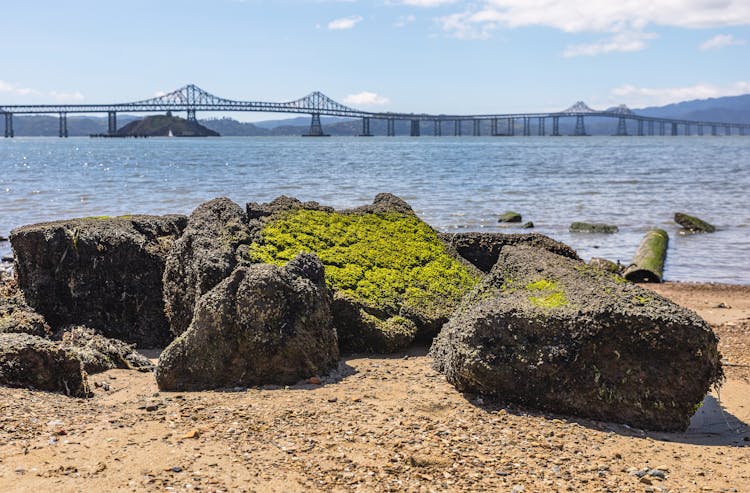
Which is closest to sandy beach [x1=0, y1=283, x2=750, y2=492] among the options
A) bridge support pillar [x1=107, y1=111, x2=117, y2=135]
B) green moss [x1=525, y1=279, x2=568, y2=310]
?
green moss [x1=525, y1=279, x2=568, y2=310]

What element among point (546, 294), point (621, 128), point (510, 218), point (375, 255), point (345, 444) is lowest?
point (345, 444)

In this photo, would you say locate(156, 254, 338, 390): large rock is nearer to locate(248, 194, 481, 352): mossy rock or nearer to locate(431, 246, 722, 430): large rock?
locate(248, 194, 481, 352): mossy rock

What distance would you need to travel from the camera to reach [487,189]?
2702cm

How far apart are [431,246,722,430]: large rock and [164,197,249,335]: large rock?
1878mm

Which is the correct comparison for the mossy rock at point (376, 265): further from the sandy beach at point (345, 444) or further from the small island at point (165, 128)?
the small island at point (165, 128)

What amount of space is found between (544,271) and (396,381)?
A: 3.77 ft

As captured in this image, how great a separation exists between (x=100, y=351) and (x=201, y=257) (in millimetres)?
1039

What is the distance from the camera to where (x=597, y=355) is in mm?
3955

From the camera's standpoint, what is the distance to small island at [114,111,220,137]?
167 m

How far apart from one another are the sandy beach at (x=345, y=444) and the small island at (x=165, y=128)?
168 meters

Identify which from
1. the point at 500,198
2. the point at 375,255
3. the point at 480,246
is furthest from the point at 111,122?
the point at 375,255

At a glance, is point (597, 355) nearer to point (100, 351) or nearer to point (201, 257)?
point (201, 257)

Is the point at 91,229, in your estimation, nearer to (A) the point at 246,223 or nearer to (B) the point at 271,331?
(A) the point at 246,223

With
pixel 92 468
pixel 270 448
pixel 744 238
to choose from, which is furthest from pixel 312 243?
pixel 744 238
